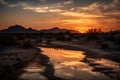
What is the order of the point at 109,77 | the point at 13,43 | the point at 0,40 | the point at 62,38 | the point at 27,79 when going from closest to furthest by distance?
the point at 27,79, the point at 109,77, the point at 0,40, the point at 13,43, the point at 62,38

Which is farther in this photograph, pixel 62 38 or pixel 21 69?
pixel 62 38

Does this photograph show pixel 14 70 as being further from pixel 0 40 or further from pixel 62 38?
pixel 62 38

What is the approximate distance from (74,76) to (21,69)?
3616 millimetres

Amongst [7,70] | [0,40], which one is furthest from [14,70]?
[0,40]

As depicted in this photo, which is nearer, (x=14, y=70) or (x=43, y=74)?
(x=43, y=74)

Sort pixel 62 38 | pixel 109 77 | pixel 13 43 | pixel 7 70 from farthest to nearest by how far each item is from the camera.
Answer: pixel 62 38 → pixel 13 43 → pixel 7 70 → pixel 109 77

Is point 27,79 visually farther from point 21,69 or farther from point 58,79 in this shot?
point 21,69

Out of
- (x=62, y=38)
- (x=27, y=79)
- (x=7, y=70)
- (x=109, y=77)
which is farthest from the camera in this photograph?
(x=62, y=38)

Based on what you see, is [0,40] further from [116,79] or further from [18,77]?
[116,79]

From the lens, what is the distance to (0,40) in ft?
98.4

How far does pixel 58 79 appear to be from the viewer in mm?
11141

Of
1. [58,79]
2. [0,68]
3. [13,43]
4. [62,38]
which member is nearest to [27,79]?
[58,79]

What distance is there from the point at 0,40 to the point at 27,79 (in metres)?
20.1

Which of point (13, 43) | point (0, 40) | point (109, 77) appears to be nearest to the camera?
point (109, 77)
